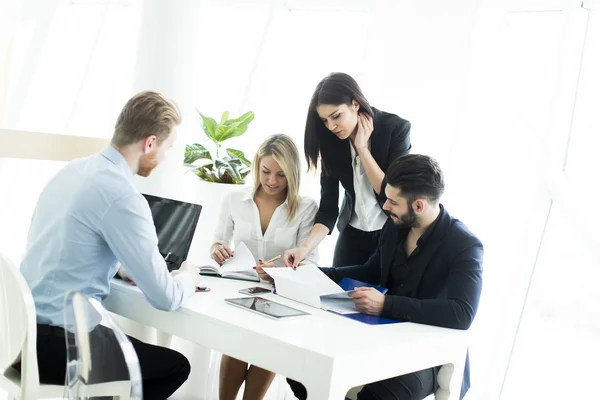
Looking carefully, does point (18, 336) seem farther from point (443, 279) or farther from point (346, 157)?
point (346, 157)

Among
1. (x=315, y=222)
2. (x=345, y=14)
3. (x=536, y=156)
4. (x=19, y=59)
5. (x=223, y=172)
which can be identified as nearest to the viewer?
(x=315, y=222)

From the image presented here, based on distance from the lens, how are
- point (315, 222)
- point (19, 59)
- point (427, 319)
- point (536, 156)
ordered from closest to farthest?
point (427, 319), point (315, 222), point (536, 156), point (19, 59)

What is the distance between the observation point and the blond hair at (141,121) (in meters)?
2.20

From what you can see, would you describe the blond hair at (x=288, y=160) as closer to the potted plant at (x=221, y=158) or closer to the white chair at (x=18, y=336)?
the potted plant at (x=221, y=158)

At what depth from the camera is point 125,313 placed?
2.33 meters

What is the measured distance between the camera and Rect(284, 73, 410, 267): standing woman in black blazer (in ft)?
9.23

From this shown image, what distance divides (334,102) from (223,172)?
129 cm

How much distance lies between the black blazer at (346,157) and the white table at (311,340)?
710 millimetres

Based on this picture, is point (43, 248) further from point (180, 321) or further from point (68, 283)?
point (180, 321)

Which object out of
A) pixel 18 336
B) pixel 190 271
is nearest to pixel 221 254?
pixel 190 271

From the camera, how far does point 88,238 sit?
211 centimetres

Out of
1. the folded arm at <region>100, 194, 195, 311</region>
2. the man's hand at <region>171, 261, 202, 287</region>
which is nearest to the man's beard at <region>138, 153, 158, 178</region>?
the folded arm at <region>100, 194, 195, 311</region>

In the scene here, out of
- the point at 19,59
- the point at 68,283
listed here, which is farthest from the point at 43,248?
the point at 19,59

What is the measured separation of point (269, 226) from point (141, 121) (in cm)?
97
